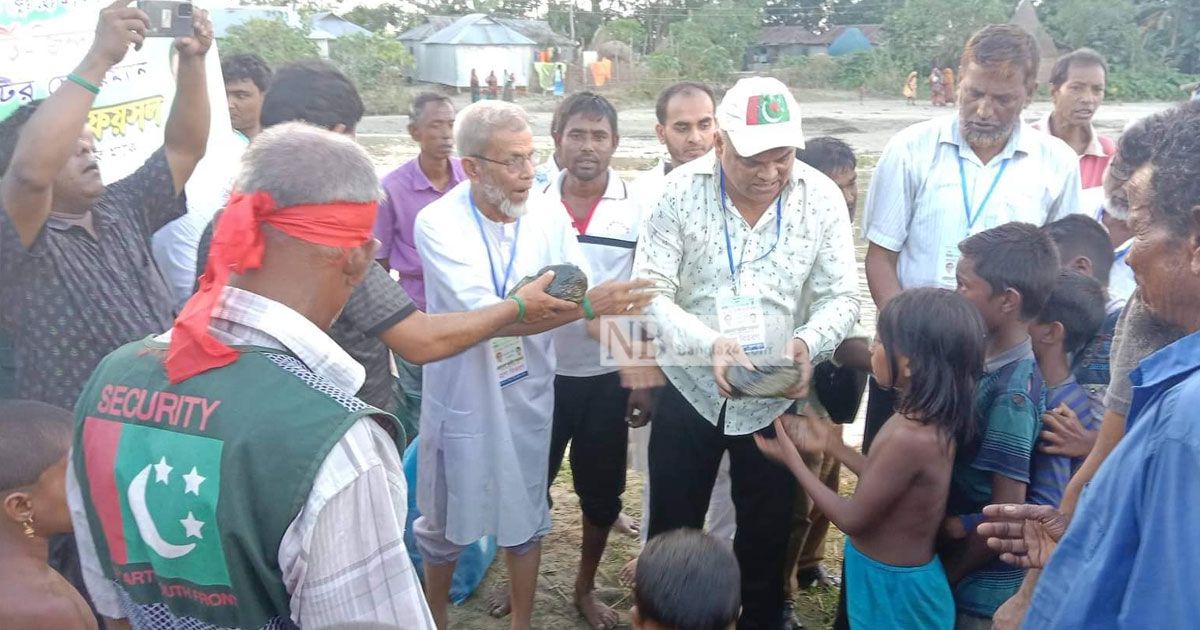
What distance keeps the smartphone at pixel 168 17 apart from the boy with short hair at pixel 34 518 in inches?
53.3

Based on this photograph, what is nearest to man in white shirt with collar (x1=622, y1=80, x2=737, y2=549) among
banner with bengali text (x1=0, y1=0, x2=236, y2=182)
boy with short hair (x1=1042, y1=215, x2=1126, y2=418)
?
boy with short hair (x1=1042, y1=215, x2=1126, y2=418)

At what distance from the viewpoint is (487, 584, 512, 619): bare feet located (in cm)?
408

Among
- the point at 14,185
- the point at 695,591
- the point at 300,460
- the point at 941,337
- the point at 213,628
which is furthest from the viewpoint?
the point at 941,337

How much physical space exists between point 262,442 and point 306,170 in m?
0.52

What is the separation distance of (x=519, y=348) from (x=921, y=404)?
4.82 ft

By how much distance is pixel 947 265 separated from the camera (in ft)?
12.4

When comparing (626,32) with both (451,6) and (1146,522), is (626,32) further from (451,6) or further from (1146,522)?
(1146,522)

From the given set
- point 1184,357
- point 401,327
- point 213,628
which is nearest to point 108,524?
point 213,628

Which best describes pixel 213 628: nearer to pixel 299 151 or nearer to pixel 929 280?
pixel 299 151

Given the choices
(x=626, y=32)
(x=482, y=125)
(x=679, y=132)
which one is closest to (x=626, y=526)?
(x=679, y=132)

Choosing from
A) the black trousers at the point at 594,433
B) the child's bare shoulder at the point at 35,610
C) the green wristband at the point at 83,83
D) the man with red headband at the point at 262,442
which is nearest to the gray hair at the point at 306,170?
the man with red headband at the point at 262,442

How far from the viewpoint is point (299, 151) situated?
176 centimetres

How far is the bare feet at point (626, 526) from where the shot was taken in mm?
4828

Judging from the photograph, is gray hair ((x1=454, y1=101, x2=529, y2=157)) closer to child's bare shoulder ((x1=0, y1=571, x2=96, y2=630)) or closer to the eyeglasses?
the eyeglasses
